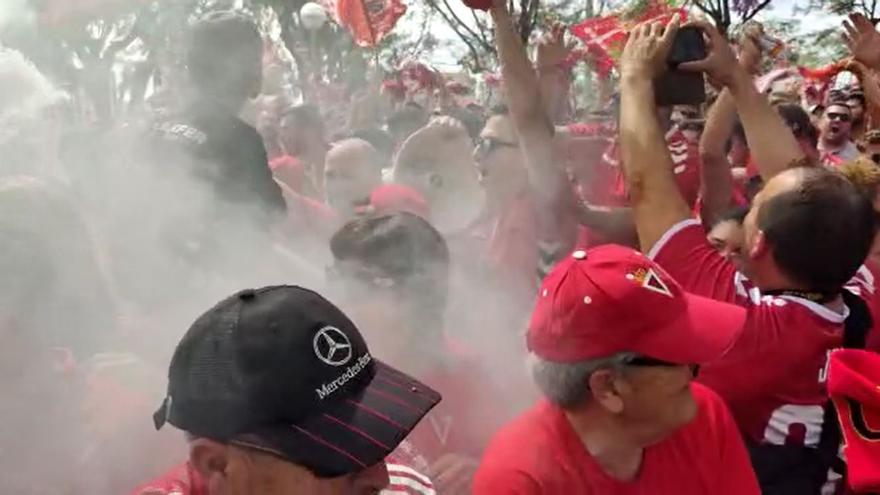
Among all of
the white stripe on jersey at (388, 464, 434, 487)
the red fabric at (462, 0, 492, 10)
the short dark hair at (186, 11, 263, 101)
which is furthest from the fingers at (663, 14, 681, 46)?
the short dark hair at (186, 11, 263, 101)

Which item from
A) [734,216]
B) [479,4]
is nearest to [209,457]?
[479,4]

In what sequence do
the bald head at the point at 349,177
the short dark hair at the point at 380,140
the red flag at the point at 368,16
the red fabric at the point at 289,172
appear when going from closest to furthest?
the bald head at the point at 349,177 → the red fabric at the point at 289,172 → the short dark hair at the point at 380,140 → the red flag at the point at 368,16

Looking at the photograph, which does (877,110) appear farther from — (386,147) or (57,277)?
(57,277)

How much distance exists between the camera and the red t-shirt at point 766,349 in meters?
2.18

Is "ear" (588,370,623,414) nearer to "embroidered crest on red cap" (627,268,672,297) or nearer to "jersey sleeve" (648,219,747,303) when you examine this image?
"embroidered crest on red cap" (627,268,672,297)

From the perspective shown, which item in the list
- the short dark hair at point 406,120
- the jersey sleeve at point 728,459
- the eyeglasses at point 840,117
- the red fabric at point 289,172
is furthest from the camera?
the short dark hair at point 406,120

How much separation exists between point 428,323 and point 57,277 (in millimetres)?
861

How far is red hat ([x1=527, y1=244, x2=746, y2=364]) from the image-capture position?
1.85 metres

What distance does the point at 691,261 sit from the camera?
2246mm

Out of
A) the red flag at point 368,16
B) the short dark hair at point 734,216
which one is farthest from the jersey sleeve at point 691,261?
the red flag at point 368,16

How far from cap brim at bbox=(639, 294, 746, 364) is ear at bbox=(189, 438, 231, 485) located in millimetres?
891

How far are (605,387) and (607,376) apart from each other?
0.08 feet

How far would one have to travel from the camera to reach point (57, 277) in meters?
2.16

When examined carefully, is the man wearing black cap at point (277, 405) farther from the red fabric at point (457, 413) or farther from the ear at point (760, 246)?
the ear at point (760, 246)
